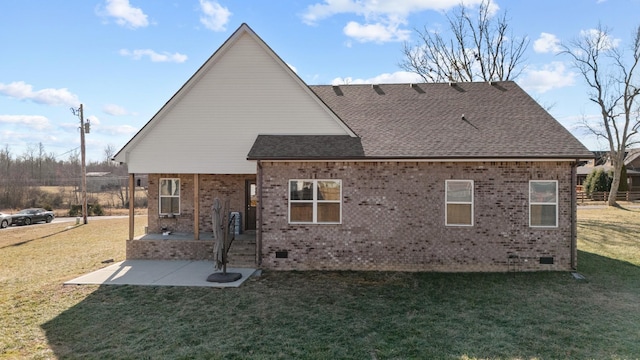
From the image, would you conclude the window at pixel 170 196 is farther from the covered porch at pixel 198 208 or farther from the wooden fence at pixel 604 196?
the wooden fence at pixel 604 196

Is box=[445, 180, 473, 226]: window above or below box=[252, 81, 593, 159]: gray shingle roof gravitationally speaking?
below

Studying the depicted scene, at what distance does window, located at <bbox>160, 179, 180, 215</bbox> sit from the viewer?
46.2 ft

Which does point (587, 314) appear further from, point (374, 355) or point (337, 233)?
point (337, 233)

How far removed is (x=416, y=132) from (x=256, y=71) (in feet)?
18.6

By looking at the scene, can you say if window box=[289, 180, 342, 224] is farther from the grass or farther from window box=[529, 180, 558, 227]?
window box=[529, 180, 558, 227]

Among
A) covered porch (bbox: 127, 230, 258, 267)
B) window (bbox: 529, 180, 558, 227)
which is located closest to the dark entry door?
covered porch (bbox: 127, 230, 258, 267)

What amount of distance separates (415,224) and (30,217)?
31.6m

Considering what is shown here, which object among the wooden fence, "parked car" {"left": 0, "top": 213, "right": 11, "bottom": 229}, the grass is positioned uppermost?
the wooden fence

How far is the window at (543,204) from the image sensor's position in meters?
10.8

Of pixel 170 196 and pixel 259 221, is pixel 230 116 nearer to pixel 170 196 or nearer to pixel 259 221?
pixel 259 221

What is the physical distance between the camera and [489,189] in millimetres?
10805

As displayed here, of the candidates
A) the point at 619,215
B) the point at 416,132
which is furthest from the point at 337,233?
the point at 619,215

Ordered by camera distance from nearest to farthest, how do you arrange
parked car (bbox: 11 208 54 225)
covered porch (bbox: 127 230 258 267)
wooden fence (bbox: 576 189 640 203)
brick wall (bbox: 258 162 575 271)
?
brick wall (bbox: 258 162 575 271) → covered porch (bbox: 127 230 258 267) → parked car (bbox: 11 208 54 225) → wooden fence (bbox: 576 189 640 203)

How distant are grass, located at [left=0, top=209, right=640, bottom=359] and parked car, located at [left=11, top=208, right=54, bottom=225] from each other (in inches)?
843
